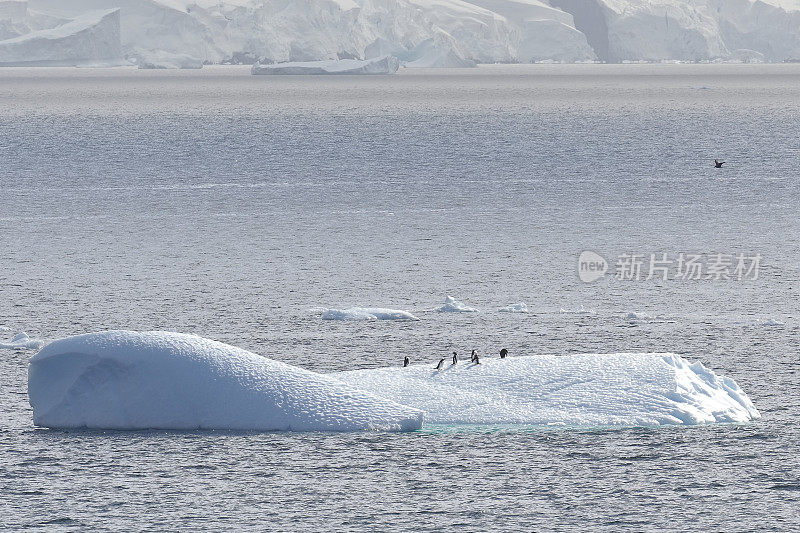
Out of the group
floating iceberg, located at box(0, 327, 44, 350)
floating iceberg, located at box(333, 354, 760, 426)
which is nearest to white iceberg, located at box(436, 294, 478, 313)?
floating iceberg, located at box(333, 354, 760, 426)

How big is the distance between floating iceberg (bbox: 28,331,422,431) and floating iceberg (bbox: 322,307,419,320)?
9.99 metres

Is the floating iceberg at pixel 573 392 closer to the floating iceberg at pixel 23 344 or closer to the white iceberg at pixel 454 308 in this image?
the floating iceberg at pixel 23 344

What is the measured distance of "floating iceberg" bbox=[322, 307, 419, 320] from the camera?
3189 cm

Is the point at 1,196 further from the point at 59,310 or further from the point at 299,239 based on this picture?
the point at 59,310

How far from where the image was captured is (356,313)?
32000 mm

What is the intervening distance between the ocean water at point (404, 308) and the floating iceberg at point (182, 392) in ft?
1.10

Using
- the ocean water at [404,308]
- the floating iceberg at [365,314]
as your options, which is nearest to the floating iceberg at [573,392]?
the ocean water at [404,308]

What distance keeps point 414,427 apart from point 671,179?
56178mm

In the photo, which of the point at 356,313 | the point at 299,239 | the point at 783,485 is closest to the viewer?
the point at 783,485

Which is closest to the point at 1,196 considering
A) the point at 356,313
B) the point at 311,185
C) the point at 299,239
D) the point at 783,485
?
the point at 311,185

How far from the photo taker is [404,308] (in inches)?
1316

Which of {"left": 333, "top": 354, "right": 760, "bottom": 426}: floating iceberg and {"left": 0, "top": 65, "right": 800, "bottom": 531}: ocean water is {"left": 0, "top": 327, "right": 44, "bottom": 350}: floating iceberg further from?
{"left": 333, "top": 354, "right": 760, "bottom": 426}: floating iceberg

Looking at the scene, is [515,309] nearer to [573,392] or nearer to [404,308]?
[404,308]

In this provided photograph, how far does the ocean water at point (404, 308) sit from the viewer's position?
18.7m
